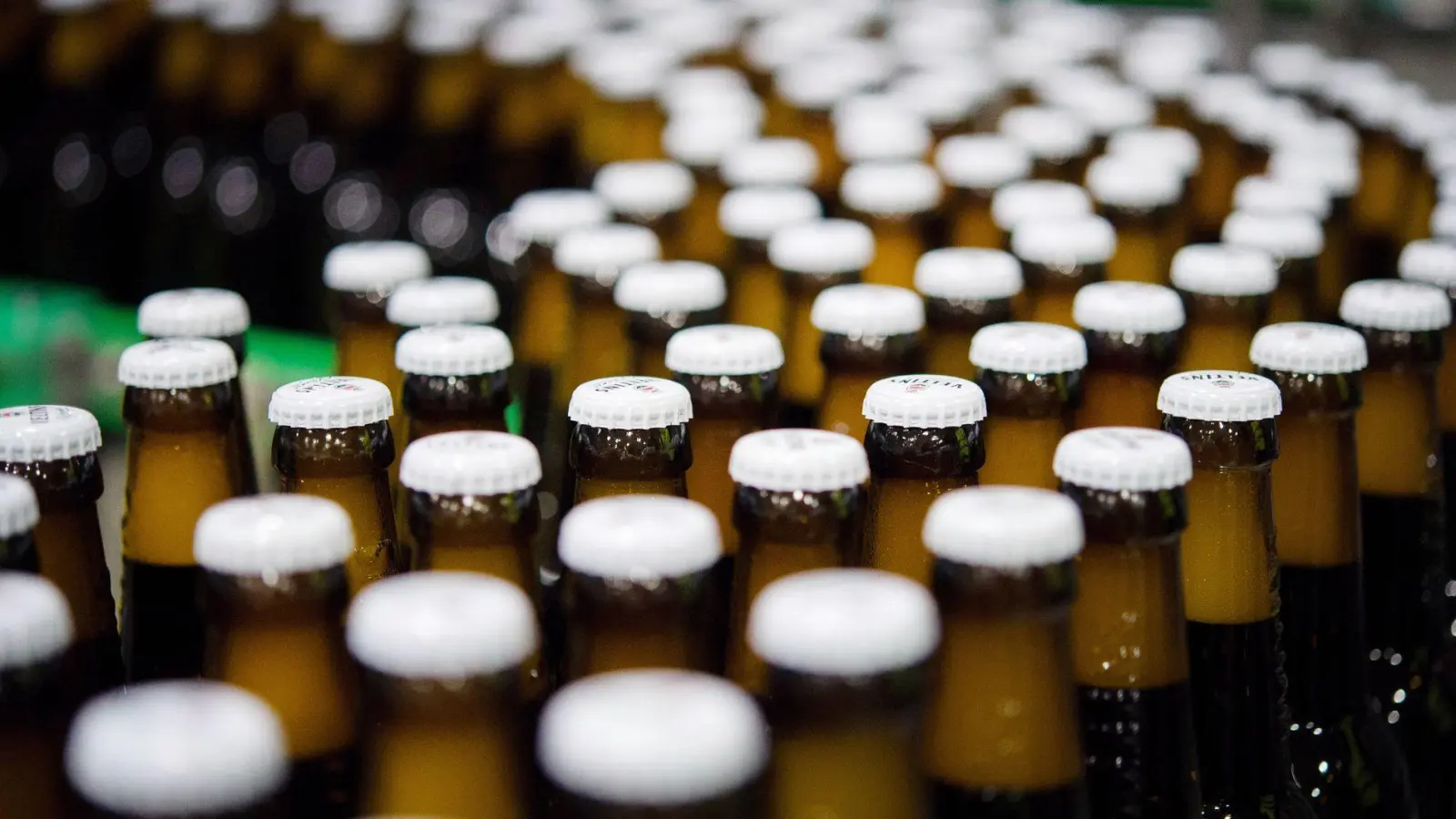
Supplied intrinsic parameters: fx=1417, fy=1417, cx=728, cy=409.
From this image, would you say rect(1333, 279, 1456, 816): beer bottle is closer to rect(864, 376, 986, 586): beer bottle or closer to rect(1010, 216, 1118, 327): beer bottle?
rect(1010, 216, 1118, 327): beer bottle

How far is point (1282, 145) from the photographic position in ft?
5.35

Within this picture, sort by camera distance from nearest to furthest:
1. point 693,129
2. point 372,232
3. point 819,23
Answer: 1. point 693,129
2. point 372,232
3. point 819,23

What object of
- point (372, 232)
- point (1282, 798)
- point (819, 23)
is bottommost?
point (1282, 798)

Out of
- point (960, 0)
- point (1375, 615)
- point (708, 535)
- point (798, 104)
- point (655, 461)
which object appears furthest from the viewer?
point (960, 0)

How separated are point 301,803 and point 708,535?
266 mm

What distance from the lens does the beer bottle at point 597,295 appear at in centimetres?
126

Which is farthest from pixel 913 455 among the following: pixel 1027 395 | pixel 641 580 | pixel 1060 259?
pixel 1060 259

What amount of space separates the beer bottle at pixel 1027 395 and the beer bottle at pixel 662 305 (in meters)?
0.27

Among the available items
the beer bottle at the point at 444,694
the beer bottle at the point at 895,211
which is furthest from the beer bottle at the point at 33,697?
the beer bottle at the point at 895,211

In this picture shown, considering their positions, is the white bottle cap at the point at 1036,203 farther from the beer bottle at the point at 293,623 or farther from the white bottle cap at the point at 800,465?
the beer bottle at the point at 293,623

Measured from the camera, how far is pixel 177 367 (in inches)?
36.3

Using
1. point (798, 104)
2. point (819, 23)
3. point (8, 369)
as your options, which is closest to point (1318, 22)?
point (819, 23)

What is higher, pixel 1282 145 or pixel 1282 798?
pixel 1282 145

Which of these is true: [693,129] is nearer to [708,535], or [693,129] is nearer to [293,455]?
[293,455]
